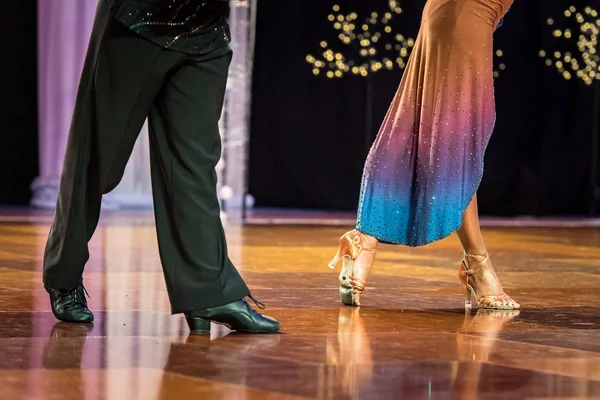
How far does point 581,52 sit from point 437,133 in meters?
7.48

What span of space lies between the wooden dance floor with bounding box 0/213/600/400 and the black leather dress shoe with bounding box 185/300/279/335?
0.04 metres

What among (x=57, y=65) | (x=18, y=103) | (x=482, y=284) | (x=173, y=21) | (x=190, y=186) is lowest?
(x=482, y=284)

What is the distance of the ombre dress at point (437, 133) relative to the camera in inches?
133

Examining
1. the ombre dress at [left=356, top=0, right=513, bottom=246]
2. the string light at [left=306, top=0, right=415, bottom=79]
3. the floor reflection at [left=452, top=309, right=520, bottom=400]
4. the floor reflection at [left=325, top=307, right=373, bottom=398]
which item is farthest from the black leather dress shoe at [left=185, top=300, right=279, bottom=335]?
the string light at [left=306, top=0, right=415, bottom=79]

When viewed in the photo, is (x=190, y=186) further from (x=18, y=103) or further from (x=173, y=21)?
(x=18, y=103)

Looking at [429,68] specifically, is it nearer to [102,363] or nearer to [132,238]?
[102,363]

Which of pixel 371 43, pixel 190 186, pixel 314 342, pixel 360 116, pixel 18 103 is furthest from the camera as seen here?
pixel 360 116

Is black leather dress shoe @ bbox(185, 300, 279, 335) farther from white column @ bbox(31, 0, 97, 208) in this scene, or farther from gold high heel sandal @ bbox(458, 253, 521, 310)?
white column @ bbox(31, 0, 97, 208)

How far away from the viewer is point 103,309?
3.12 meters

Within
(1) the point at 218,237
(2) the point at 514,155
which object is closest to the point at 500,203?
(2) the point at 514,155

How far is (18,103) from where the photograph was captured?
1041cm

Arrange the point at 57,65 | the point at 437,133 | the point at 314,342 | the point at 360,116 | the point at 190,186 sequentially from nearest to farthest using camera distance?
1. the point at 314,342
2. the point at 190,186
3. the point at 437,133
4. the point at 57,65
5. the point at 360,116

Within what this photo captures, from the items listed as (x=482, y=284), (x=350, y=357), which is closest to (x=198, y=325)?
(x=350, y=357)

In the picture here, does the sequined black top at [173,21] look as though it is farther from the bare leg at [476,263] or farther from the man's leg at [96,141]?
the bare leg at [476,263]
